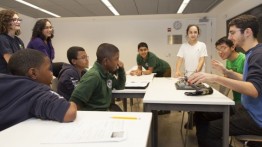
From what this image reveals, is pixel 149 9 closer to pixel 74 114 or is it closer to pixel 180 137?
pixel 180 137

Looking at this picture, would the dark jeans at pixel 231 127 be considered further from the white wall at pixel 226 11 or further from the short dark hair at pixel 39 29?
the white wall at pixel 226 11

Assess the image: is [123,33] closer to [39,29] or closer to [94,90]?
[39,29]

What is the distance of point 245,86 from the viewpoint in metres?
1.52

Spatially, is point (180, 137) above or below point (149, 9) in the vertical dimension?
below

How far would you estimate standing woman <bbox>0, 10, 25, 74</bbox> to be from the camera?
2.37 metres

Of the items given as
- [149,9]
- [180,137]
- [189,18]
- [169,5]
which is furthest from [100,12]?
[180,137]

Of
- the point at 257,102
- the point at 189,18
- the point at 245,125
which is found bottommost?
the point at 245,125

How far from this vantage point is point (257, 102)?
64.3 inches

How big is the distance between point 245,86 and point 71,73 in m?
1.47

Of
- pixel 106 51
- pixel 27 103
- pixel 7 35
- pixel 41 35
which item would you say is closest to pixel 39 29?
pixel 41 35

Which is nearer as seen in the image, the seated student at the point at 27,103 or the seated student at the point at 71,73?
the seated student at the point at 27,103

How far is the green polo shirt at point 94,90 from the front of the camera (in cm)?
171

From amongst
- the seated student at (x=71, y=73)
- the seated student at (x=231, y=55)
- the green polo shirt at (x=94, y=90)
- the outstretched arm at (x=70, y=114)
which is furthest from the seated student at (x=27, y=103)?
the seated student at (x=231, y=55)

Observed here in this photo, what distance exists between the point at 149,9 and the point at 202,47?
152 inches
